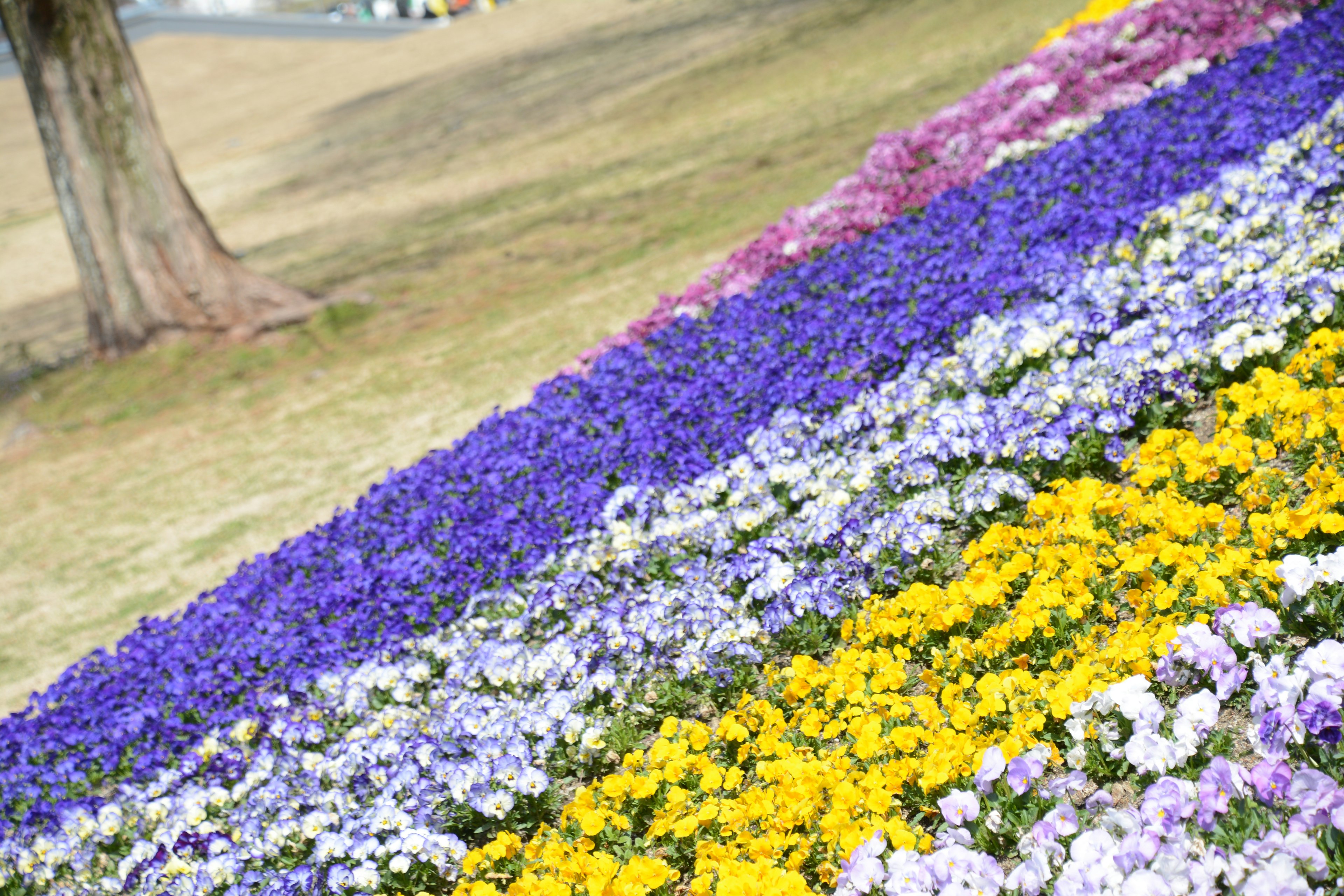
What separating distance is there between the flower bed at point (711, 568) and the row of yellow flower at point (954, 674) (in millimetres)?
22

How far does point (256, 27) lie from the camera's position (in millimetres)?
43625

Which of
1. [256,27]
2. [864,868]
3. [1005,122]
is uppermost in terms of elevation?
[256,27]

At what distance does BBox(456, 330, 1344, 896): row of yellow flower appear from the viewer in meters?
3.22

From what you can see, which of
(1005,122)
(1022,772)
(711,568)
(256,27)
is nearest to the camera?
(1022,772)

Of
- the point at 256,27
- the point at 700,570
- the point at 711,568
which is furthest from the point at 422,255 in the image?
the point at 256,27

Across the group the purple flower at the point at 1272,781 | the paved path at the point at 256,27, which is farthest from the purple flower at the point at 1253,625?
the paved path at the point at 256,27

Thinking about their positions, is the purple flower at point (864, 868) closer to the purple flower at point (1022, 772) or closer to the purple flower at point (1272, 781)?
the purple flower at point (1022, 772)

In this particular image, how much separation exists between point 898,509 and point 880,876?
5.86 ft

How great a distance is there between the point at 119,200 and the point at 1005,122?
9.32 meters

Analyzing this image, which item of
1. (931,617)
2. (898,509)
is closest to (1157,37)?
(898,509)

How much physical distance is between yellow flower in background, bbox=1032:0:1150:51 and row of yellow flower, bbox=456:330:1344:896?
30.4 feet

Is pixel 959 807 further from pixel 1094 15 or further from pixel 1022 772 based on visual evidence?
pixel 1094 15

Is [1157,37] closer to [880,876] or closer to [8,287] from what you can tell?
[880,876]

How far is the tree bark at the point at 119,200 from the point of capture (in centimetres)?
1150
